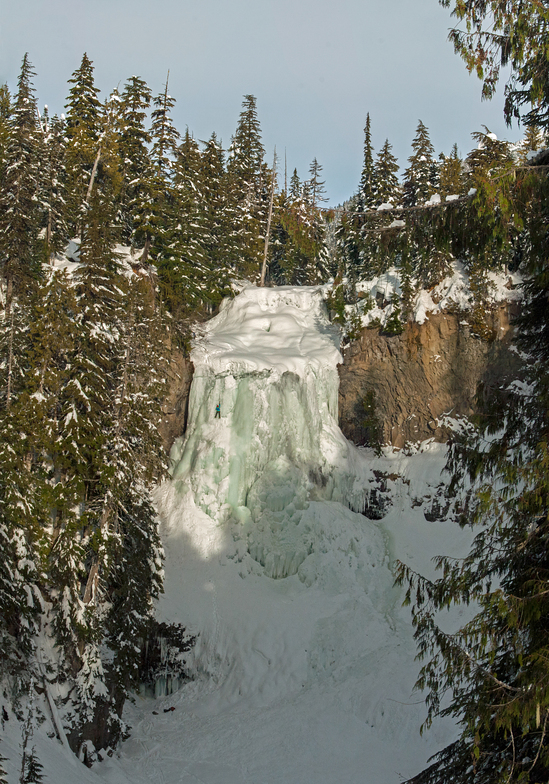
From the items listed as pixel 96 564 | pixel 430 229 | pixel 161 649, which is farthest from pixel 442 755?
pixel 161 649

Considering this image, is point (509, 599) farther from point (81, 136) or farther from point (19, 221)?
point (81, 136)

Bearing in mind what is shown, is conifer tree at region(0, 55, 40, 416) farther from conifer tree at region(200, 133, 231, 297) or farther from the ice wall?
conifer tree at region(200, 133, 231, 297)

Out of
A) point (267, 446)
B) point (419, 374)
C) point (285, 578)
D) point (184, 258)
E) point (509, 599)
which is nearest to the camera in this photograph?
point (509, 599)

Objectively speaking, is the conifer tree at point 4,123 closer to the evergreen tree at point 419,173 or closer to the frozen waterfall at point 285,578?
the frozen waterfall at point 285,578

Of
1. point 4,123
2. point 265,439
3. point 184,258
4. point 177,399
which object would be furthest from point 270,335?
point 4,123

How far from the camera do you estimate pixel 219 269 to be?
86.5 feet

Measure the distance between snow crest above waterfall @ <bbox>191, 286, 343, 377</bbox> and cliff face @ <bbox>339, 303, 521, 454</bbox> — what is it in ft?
4.60

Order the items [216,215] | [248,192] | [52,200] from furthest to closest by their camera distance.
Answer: [248,192] → [216,215] → [52,200]

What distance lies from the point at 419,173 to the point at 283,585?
73.9 ft

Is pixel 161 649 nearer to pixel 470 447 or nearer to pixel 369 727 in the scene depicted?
pixel 369 727

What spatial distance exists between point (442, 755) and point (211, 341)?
17173mm

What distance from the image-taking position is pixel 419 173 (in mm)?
30344

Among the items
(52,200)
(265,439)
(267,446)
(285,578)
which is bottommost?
(285,578)

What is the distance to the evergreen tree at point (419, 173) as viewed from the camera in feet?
97.9
